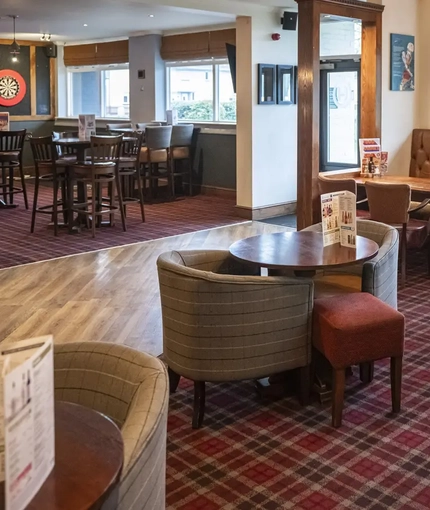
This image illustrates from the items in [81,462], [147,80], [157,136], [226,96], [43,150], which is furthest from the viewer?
[147,80]

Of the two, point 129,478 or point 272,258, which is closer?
point 129,478

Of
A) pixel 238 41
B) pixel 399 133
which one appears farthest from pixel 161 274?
pixel 238 41

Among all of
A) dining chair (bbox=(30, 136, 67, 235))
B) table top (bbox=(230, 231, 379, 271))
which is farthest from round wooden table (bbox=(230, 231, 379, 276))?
dining chair (bbox=(30, 136, 67, 235))

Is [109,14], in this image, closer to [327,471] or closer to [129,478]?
[327,471]

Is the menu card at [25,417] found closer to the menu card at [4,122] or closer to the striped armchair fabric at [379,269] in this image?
the striped armchair fabric at [379,269]

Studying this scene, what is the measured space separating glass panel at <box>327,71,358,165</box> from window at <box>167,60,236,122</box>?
1.58 m

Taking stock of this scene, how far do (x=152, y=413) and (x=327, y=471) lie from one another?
1389 mm

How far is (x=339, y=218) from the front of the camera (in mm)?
3502

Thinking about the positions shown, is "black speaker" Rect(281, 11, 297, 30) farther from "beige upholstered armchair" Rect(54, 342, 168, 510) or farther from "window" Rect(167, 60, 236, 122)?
"beige upholstered armchair" Rect(54, 342, 168, 510)

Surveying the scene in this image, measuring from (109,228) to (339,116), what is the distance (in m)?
3.61

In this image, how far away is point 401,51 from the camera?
6.83 metres

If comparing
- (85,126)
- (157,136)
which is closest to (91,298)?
(85,126)

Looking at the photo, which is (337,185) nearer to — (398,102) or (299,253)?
(398,102)

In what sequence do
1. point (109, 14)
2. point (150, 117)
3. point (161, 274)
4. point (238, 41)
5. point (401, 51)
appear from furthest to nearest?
point (150, 117)
point (109, 14)
point (238, 41)
point (401, 51)
point (161, 274)
